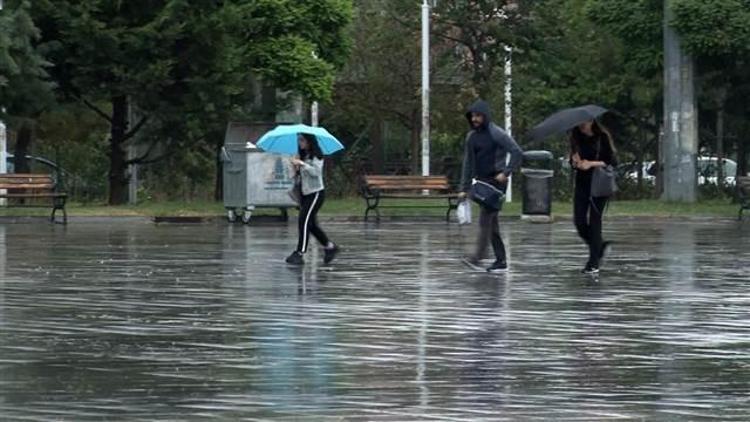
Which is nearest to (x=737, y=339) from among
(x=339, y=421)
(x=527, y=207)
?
(x=339, y=421)

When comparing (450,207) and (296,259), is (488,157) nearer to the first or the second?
(296,259)

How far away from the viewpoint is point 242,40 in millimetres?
39000

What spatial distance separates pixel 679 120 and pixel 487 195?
71.2 feet

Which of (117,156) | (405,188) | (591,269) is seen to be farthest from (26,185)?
(591,269)

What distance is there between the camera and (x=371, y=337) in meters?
12.6

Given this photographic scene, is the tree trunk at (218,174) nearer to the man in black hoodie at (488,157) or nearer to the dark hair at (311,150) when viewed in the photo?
the dark hair at (311,150)

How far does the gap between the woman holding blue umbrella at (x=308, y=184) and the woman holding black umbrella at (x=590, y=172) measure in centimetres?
319

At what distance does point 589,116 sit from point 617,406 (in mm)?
8878

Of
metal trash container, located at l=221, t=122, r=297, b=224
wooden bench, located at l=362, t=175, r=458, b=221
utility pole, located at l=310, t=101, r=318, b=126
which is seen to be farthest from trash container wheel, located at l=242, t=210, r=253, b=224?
utility pole, located at l=310, t=101, r=318, b=126

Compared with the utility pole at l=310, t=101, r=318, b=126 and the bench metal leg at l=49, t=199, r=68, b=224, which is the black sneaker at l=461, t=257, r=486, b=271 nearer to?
the bench metal leg at l=49, t=199, r=68, b=224

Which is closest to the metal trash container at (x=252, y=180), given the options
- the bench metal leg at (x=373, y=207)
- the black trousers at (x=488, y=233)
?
the bench metal leg at (x=373, y=207)

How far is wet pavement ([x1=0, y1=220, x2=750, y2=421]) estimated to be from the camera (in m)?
9.57

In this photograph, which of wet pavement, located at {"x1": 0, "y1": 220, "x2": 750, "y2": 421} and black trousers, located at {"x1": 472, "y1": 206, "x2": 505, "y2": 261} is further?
black trousers, located at {"x1": 472, "y1": 206, "x2": 505, "y2": 261}

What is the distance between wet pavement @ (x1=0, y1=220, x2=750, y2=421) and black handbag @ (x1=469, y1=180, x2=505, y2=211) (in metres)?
0.80
